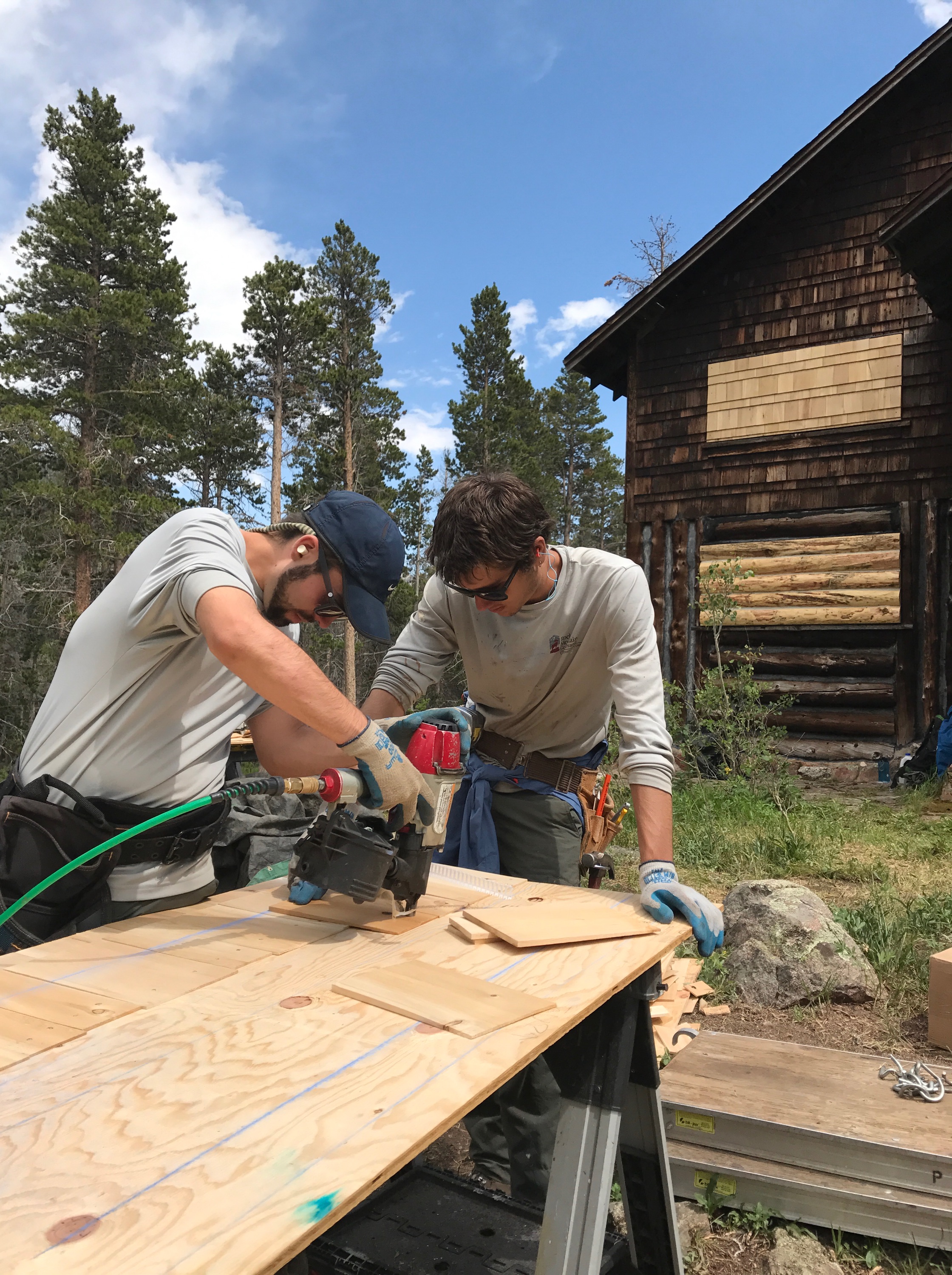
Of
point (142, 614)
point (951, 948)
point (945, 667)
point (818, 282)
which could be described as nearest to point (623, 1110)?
point (142, 614)

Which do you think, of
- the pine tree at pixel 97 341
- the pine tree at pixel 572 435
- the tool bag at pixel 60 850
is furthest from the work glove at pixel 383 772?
the pine tree at pixel 572 435

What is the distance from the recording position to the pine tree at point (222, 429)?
19891 millimetres

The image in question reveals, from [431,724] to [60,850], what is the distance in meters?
0.86

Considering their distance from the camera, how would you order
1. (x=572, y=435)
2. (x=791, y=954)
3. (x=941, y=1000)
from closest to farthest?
1. (x=941, y=1000)
2. (x=791, y=954)
3. (x=572, y=435)

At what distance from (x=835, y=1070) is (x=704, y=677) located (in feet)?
22.5

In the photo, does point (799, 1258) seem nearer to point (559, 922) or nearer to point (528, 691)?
point (559, 922)

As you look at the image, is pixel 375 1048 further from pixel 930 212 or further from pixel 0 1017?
pixel 930 212

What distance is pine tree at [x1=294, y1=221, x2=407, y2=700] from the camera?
67.5ft

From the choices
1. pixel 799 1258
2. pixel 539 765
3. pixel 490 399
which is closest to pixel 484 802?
pixel 539 765

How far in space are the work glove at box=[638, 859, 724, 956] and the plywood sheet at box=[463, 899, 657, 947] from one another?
4 cm

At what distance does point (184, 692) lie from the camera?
200cm

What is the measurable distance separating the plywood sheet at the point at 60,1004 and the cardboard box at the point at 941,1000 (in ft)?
9.40

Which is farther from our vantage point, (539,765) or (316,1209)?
(539,765)

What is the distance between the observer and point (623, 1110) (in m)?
1.84
